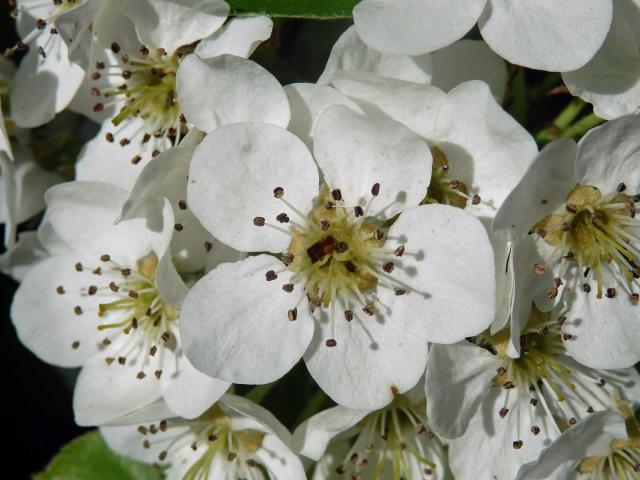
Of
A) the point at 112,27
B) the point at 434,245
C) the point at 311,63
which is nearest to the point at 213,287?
the point at 434,245

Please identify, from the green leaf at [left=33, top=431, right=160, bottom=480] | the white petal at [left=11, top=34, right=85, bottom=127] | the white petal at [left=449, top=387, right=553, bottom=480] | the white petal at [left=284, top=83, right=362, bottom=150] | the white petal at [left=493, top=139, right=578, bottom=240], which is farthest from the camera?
the green leaf at [left=33, top=431, right=160, bottom=480]

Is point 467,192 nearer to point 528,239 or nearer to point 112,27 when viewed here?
point 528,239

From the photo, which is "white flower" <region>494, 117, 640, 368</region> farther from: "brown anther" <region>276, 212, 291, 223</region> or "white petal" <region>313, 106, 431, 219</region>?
"brown anther" <region>276, 212, 291, 223</region>

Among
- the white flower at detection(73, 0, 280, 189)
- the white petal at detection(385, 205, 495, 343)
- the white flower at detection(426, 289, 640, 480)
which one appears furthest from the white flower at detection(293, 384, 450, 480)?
the white flower at detection(73, 0, 280, 189)

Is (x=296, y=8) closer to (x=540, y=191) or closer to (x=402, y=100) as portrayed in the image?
(x=402, y=100)

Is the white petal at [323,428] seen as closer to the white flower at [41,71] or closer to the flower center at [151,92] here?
the flower center at [151,92]

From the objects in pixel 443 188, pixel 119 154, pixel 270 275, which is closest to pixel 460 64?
pixel 443 188
